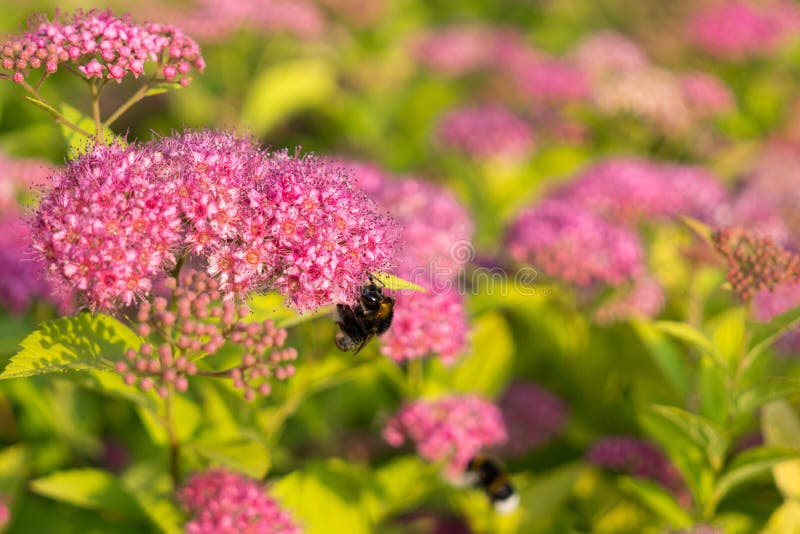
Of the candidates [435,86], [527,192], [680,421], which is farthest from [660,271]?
[435,86]

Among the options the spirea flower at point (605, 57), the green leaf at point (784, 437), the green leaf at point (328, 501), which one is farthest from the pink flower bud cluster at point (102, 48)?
the spirea flower at point (605, 57)

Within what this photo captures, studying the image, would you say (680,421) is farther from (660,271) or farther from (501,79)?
(501,79)

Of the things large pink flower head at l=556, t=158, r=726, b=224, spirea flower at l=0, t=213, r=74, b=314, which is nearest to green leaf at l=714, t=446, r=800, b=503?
large pink flower head at l=556, t=158, r=726, b=224

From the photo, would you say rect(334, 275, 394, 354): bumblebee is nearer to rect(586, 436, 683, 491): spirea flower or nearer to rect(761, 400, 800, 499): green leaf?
rect(586, 436, 683, 491): spirea flower

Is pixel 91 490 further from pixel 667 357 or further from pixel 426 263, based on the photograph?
pixel 667 357

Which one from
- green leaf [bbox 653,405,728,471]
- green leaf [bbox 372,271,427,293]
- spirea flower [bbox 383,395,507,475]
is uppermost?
green leaf [bbox 372,271,427,293]

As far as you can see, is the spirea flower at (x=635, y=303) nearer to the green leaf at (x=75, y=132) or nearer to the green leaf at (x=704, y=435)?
the green leaf at (x=704, y=435)
